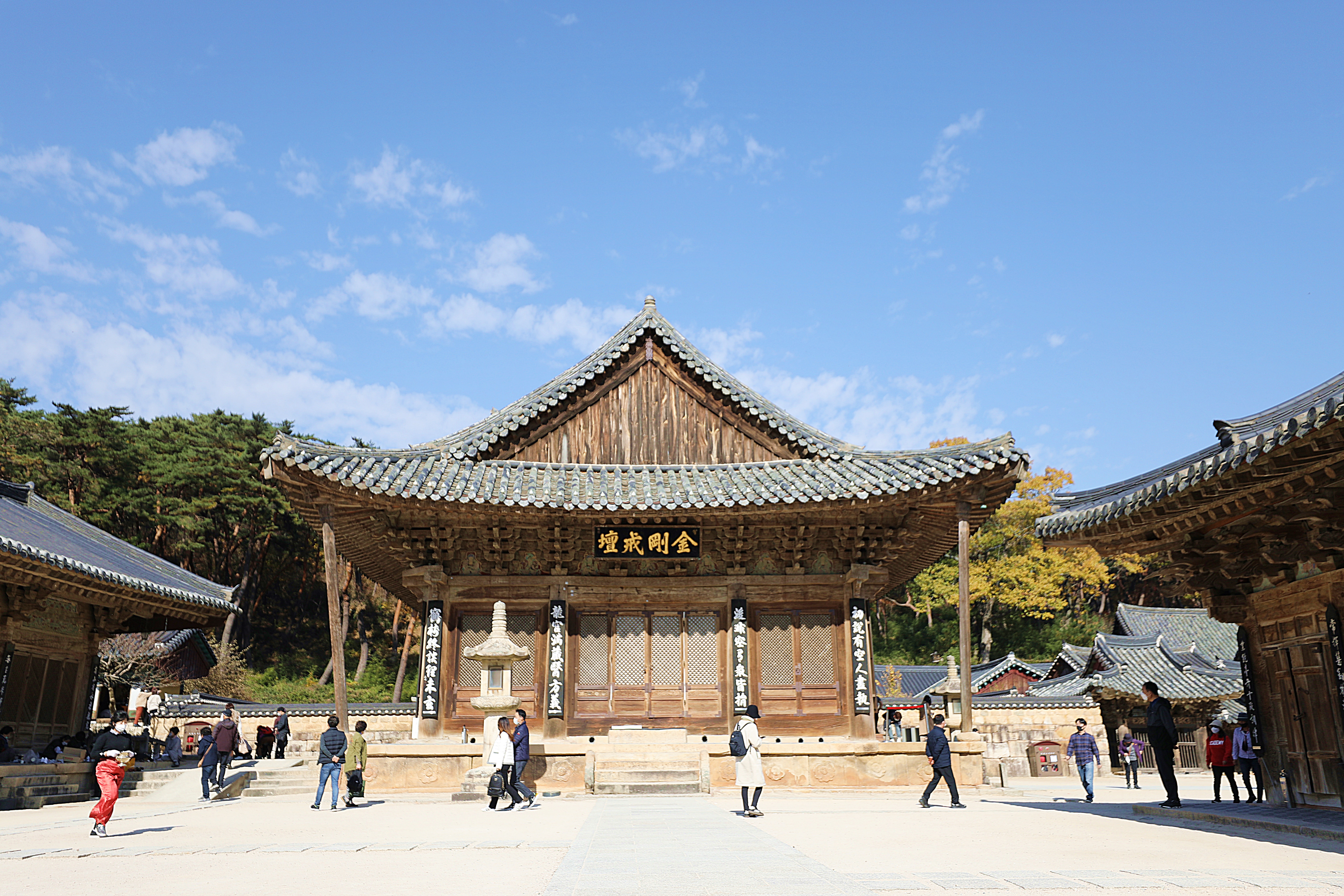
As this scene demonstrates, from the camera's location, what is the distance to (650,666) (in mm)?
19031

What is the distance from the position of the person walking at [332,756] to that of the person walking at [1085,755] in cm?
1366

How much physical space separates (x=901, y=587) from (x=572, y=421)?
43.8 m

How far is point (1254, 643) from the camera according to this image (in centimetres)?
1325

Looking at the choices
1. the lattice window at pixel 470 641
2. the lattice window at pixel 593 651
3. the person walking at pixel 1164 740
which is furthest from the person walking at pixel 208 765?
the person walking at pixel 1164 740

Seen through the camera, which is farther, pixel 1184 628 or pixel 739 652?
pixel 1184 628

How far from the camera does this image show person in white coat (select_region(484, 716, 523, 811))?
13625 millimetres

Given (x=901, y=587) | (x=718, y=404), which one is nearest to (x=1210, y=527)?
(x=718, y=404)

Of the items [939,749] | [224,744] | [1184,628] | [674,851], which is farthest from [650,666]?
[1184,628]

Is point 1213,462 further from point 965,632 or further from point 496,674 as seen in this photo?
point 496,674

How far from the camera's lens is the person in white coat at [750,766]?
12.2 m

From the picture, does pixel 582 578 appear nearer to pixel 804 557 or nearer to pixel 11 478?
pixel 804 557

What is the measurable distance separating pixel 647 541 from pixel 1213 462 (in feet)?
37.5

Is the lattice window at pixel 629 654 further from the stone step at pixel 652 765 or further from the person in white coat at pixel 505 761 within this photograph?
the person in white coat at pixel 505 761

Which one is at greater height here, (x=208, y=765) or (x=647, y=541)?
(x=647, y=541)
